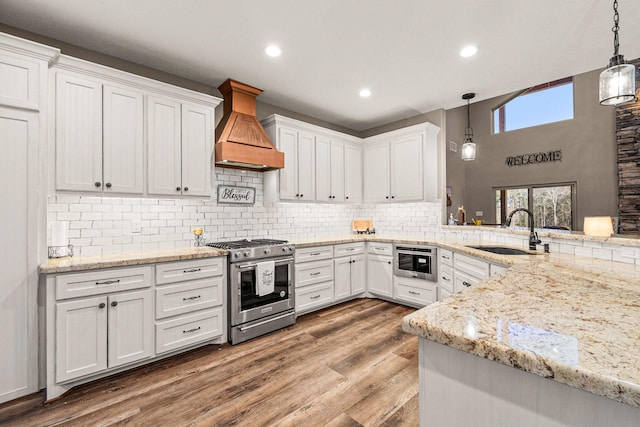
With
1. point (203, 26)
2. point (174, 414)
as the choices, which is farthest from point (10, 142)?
point (174, 414)

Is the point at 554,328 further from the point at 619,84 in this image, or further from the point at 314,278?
the point at 314,278

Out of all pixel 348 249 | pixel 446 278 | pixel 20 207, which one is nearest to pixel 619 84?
pixel 446 278

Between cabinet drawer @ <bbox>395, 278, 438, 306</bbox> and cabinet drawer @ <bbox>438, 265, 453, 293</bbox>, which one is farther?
cabinet drawer @ <bbox>395, 278, 438, 306</bbox>

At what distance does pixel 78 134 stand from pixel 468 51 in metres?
3.47

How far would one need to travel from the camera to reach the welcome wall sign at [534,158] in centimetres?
712

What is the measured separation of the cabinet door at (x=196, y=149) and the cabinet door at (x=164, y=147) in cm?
6

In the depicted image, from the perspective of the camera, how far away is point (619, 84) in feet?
5.71

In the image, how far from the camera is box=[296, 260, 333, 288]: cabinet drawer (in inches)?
141

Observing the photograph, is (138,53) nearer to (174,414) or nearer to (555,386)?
(174,414)

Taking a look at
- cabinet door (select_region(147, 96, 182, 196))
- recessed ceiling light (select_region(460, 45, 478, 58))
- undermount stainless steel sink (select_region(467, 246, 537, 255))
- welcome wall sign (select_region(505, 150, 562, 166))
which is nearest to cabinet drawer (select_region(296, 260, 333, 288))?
cabinet door (select_region(147, 96, 182, 196))

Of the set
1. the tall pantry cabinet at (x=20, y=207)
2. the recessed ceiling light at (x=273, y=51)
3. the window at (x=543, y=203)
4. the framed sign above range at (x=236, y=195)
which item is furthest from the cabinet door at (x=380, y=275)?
the window at (x=543, y=203)

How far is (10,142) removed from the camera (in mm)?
2059

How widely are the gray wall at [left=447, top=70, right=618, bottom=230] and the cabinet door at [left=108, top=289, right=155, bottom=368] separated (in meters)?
7.22

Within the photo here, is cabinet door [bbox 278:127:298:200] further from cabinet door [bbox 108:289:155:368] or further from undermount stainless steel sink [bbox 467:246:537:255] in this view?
undermount stainless steel sink [bbox 467:246:537:255]
